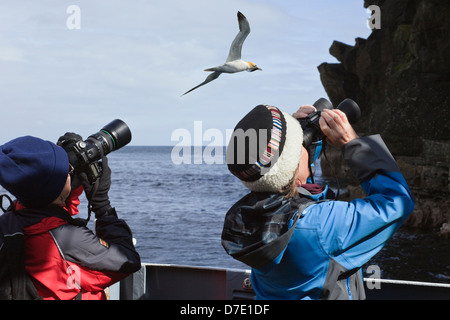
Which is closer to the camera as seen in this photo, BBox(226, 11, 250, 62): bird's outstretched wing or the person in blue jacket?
the person in blue jacket

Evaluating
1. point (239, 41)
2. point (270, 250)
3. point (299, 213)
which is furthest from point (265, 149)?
point (239, 41)

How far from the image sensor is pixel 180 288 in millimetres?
4230

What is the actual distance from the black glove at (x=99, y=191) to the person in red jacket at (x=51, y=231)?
22 cm

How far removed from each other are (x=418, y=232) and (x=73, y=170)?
25.7 m

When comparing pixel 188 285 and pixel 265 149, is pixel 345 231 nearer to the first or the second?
pixel 265 149

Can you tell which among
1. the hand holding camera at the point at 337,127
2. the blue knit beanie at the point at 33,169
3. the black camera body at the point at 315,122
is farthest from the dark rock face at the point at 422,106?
the blue knit beanie at the point at 33,169

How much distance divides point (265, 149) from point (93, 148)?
1.26 meters

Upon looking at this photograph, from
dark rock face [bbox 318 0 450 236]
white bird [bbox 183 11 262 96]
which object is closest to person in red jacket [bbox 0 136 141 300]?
white bird [bbox 183 11 262 96]

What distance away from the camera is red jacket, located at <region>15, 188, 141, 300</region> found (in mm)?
2367

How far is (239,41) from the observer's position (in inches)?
278

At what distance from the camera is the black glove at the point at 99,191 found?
→ 273 centimetres

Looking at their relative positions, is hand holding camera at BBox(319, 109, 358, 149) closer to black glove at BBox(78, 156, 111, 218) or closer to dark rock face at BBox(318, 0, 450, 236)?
black glove at BBox(78, 156, 111, 218)

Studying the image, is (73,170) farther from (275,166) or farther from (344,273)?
(344,273)
